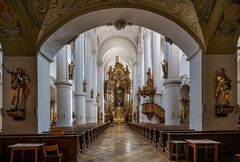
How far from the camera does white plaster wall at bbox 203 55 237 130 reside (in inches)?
373

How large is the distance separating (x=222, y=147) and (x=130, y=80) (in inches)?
1421

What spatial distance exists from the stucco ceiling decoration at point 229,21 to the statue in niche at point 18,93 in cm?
625

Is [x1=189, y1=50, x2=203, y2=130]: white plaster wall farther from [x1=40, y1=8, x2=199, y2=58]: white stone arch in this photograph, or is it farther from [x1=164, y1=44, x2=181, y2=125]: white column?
[x1=164, y1=44, x2=181, y2=125]: white column

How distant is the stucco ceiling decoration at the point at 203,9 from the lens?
29.8 feet

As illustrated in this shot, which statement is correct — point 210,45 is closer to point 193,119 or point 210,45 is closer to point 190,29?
point 190,29

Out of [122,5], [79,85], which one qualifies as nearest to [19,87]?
[122,5]

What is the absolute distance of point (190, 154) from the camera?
8508 millimetres

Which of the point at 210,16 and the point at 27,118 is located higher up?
the point at 210,16

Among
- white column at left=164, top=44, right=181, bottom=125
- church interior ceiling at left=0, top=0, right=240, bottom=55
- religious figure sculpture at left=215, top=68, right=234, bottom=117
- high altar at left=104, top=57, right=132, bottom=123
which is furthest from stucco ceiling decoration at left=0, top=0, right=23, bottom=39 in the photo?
high altar at left=104, top=57, right=132, bottom=123

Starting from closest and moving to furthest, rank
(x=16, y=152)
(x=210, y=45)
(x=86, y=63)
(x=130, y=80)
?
(x=16, y=152) < (x=210, y=45) < (x=86, y=63) < (x=130, y=80)

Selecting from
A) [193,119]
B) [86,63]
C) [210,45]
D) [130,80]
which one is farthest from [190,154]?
[130,80]

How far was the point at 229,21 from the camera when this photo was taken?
30.5 feet

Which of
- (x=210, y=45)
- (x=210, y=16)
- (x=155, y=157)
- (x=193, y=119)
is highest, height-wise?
(x=210, y=16)

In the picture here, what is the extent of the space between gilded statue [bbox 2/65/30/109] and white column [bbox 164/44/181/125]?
7.39 metres
